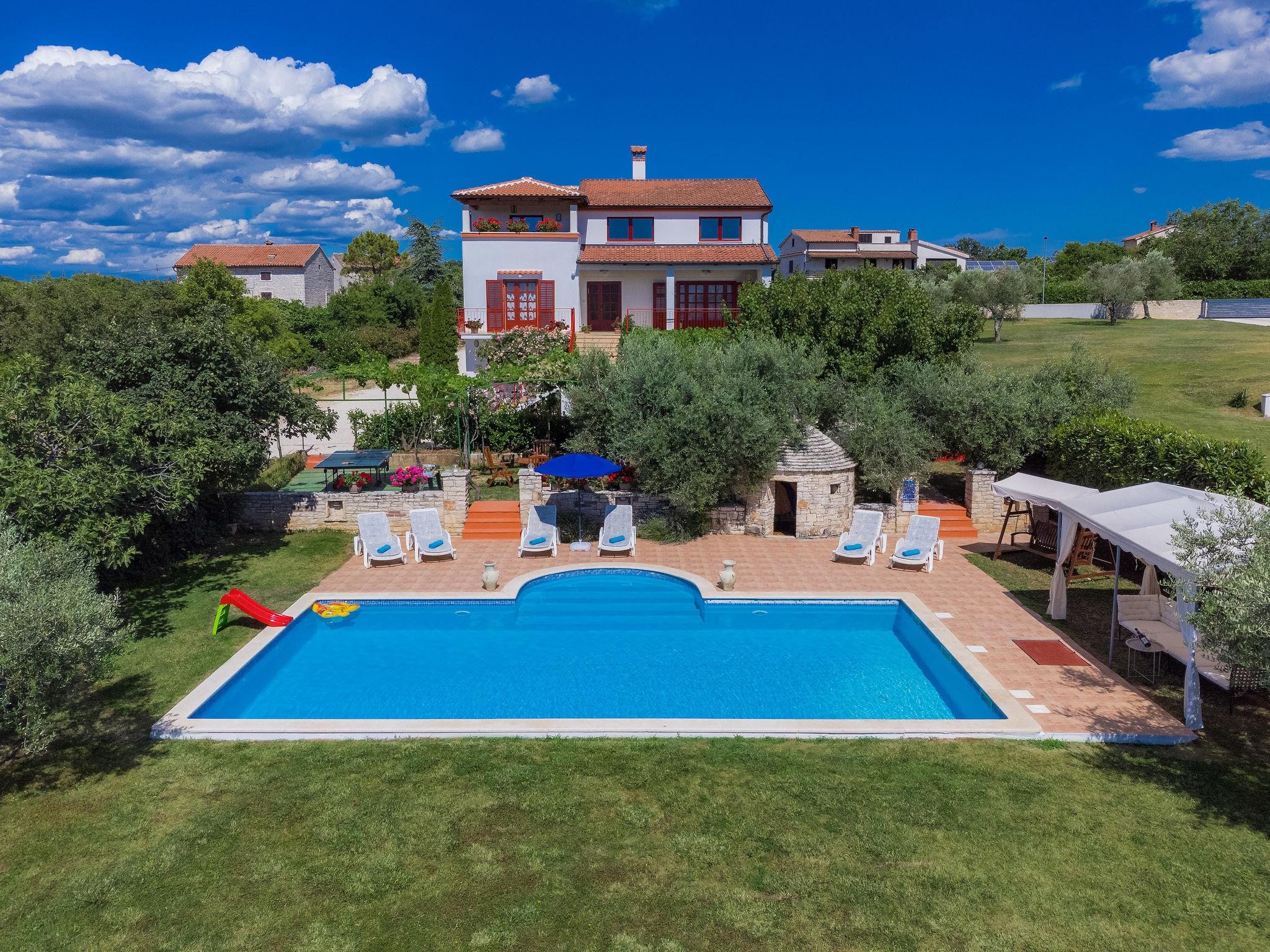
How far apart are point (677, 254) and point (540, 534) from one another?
69.3 feet

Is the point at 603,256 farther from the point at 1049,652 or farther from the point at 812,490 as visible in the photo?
the point at 1049,652

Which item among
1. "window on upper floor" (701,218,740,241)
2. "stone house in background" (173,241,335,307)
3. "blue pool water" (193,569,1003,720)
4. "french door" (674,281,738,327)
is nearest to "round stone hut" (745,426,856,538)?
"blue pool water" (193,569,1003,720)

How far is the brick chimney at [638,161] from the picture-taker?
139 ft

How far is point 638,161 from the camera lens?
42.6 metres

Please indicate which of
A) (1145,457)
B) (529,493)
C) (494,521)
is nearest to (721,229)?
(529,493)

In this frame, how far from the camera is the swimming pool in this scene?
10.4 meters

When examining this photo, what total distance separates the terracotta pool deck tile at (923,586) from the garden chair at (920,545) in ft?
0.81

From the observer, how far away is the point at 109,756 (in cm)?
952

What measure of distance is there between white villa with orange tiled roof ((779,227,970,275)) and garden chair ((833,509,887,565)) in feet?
160

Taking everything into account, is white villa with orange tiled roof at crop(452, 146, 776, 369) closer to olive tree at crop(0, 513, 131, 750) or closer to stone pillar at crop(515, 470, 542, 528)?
stone pillar at crop(515, 470, 542, 528)

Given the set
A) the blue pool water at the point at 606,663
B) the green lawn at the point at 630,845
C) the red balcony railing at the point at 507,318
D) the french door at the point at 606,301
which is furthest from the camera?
the french door at the point at 606,301

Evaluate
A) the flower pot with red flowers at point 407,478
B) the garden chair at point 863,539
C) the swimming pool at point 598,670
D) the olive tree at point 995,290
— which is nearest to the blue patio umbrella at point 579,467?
the swimming pool at point 598,670

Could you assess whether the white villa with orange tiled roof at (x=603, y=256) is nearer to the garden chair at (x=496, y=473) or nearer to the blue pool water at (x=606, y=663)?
Answer: the garden chair at (x=496, y=473)

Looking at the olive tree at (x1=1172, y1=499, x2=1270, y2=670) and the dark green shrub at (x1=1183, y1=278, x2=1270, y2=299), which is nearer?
the olive tree at (x1=1172, y1=499, x2=1270, y2=670)
